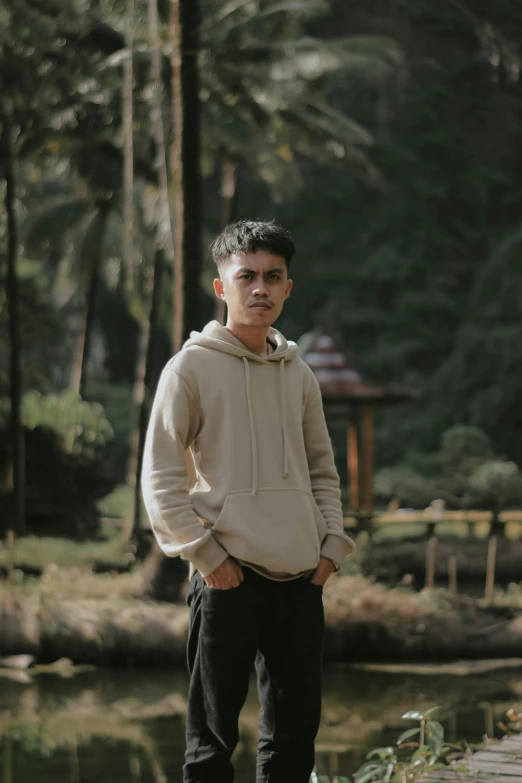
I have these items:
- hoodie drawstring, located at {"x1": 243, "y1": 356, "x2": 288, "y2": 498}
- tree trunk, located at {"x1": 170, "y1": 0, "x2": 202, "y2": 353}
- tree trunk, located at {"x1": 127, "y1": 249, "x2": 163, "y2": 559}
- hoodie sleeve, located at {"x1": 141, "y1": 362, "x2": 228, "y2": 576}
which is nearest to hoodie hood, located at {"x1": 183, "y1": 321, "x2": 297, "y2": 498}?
hoodie drawstring, located at {"x1": 243, "y1": 356, "x2": 288, "y2": 498}

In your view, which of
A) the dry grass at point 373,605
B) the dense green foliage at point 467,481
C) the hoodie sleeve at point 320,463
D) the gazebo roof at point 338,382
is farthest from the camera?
the dense green foliage at point 467,481

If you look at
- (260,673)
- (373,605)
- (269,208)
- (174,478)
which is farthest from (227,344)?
(269,208)

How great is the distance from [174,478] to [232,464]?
0.57 ft

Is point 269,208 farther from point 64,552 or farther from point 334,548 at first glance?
point 334,548

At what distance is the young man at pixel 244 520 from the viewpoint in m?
3.71

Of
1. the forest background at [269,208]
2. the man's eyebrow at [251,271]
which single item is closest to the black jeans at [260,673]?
the man's eyebrow at [251,271]

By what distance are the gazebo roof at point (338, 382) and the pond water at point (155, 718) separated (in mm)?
8474

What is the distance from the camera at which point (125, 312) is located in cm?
3878

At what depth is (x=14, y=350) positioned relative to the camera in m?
21.7

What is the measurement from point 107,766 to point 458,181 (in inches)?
1198

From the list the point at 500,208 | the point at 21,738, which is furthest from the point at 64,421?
the point at 500,208

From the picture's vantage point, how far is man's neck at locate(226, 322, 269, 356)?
12.9ft

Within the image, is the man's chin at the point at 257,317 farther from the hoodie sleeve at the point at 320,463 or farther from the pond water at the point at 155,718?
the pond water at the point at 155,718

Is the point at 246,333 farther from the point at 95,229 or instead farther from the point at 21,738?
the point at 95,229
